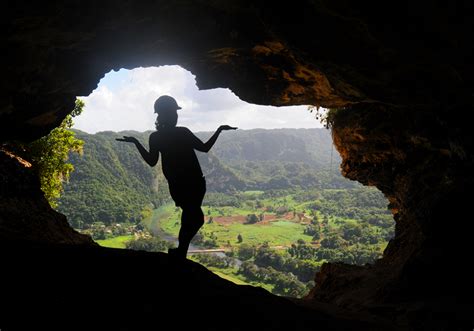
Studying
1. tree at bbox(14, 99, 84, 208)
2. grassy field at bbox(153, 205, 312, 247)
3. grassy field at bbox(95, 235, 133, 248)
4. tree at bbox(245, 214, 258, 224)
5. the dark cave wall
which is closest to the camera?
the dark cave wall

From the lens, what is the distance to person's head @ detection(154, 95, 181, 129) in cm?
651

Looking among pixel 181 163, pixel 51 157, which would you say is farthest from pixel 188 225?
pixel 51 157

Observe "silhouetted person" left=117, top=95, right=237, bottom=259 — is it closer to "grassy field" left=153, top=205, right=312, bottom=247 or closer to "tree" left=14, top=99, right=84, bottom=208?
"tree" left=14, top=99, right=84, bottom=208

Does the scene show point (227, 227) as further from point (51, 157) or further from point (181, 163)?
point (181, 163)

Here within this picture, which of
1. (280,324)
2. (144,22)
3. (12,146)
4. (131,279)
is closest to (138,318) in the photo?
(131,279)

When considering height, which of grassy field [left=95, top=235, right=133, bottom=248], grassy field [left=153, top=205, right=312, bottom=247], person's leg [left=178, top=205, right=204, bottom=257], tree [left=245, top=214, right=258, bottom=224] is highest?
person's leg [left=178, top=205, right=204, bottom=257]

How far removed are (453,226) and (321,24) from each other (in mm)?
6155

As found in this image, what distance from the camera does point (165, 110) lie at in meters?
6.54

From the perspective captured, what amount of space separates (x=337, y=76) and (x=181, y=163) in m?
6.53

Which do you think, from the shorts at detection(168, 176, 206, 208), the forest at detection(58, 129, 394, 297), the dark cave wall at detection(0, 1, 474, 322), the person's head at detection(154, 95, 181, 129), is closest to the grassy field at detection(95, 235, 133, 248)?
the forest at detection(58, 129, 394, 297)

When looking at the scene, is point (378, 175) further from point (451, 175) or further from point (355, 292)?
point (355, 292)

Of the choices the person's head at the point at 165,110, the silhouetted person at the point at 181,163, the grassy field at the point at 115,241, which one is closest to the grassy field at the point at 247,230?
the grassy field at the point at 115,241

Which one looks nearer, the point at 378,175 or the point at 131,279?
the point at 131,279

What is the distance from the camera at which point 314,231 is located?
435 ft
